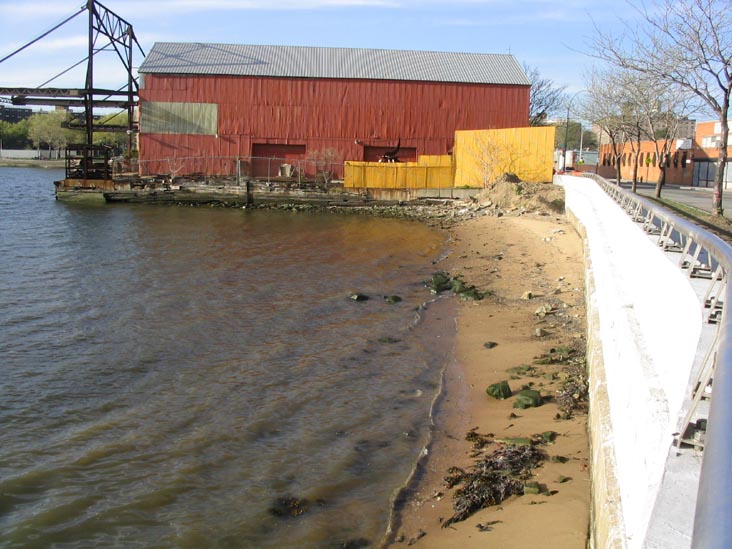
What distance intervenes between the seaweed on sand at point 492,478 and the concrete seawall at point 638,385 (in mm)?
970

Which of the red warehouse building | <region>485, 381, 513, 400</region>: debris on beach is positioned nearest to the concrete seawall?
<region>485, 381, 513, 400</region>: debris on beach

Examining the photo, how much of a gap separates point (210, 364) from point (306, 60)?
40.9 meters

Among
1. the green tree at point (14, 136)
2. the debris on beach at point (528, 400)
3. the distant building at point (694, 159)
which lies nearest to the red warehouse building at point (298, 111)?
the distant building at point (694, 159)

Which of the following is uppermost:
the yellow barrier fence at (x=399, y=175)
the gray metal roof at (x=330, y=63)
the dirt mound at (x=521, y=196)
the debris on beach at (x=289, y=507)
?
the gray metal roof at (x=330, y=63)

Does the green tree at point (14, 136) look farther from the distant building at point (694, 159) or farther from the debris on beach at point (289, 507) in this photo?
the debris on beach at point (289, 507)

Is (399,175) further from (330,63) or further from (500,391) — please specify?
(500,391)

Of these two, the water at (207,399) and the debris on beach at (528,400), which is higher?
the debris on beach at (528,400)

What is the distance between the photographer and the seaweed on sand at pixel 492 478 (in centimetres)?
627

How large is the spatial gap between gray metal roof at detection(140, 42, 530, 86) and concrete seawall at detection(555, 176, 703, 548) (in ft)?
137

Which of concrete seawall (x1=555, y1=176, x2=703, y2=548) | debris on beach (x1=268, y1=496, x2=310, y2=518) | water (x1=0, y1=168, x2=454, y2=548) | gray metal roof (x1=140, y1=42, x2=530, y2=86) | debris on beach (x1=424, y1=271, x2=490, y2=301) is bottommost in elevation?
debris on beach (x1=268, y1=496, x2=310, y2=518)

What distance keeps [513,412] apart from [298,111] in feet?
131

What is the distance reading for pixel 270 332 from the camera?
13.0 meters

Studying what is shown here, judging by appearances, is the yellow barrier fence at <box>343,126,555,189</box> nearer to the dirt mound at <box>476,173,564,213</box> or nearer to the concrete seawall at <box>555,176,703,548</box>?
the dirt mound at <box>476,173,564,213</box>

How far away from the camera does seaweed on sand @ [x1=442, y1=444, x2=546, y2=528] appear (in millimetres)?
6270
